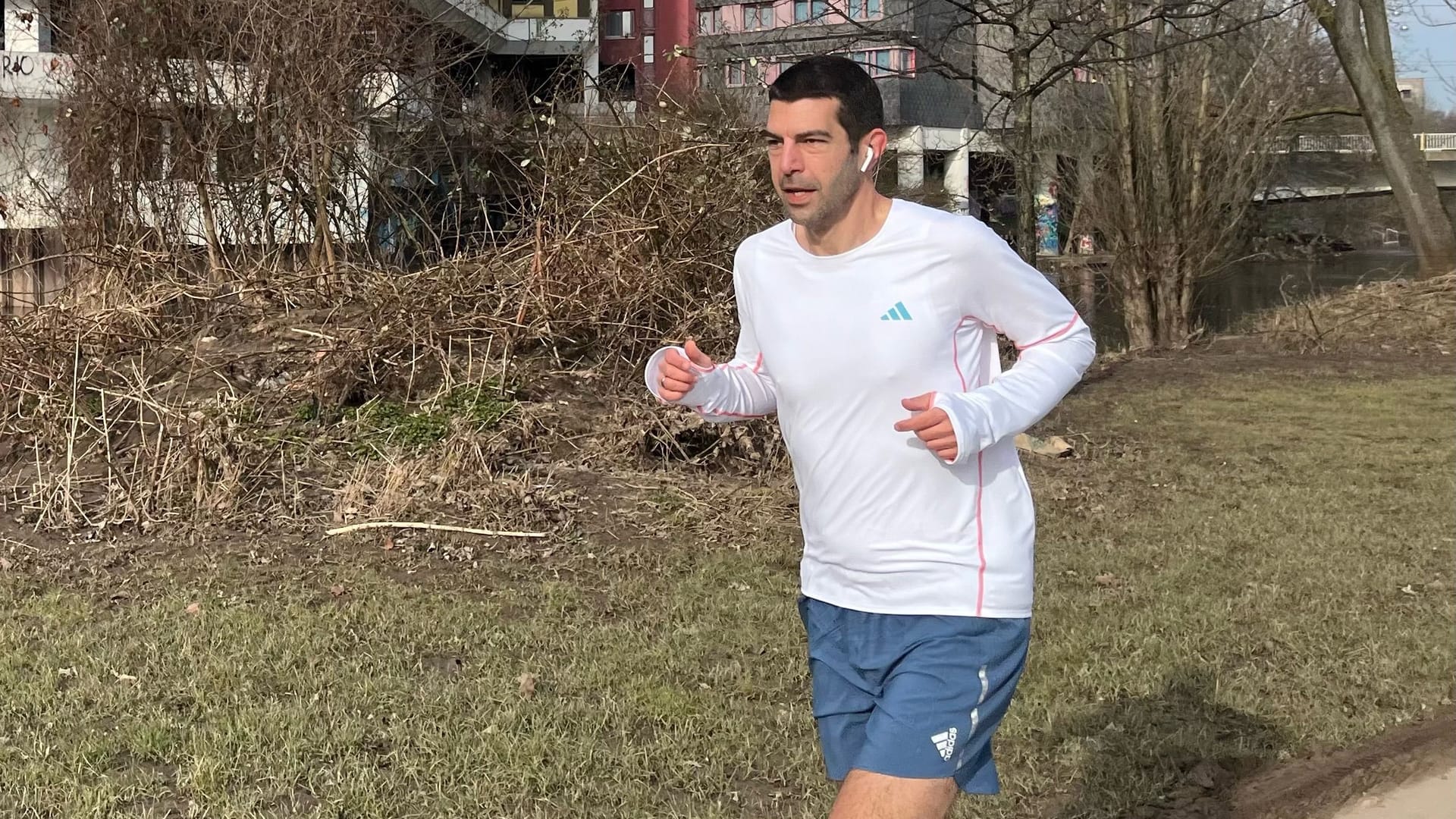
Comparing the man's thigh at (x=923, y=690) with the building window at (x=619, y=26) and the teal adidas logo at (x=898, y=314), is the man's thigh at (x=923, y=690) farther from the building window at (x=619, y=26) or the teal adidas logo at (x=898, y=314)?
the building window at (x=619, y=26)

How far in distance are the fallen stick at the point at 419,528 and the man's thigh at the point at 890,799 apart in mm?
4376

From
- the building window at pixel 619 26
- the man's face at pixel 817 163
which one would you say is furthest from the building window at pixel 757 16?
the building window at pixel 619 26

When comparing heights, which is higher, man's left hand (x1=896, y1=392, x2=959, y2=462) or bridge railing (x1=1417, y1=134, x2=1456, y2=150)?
bridge railing (x1=1417, y1=134, x2=1456, y2=150)

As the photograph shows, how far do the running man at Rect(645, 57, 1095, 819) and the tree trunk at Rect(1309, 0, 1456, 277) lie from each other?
17526 millimetres

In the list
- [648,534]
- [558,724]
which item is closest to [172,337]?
[648,534]

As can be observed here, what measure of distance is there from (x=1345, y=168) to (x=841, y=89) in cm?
4106

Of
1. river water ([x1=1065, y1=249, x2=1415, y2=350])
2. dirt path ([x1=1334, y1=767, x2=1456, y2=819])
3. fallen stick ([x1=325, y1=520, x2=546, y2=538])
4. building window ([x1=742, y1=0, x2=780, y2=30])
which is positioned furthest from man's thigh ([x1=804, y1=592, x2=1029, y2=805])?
river water ([x1=1065, y1=249, x2=1415, y2=350])

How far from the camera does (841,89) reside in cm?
253

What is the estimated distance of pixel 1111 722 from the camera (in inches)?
171

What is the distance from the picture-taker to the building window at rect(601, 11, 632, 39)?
187 ft

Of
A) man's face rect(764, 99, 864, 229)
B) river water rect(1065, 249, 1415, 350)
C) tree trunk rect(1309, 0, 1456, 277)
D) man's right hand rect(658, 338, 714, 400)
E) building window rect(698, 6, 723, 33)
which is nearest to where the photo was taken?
man's face rect(764, 99, 864, 229)

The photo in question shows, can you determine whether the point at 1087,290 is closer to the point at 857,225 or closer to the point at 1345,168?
the point at 857,225

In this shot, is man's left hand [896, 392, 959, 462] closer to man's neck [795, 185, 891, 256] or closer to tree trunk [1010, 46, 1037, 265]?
man's neck [795, 185, 891, 256]

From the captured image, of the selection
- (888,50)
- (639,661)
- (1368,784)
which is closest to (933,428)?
(1368,784)
